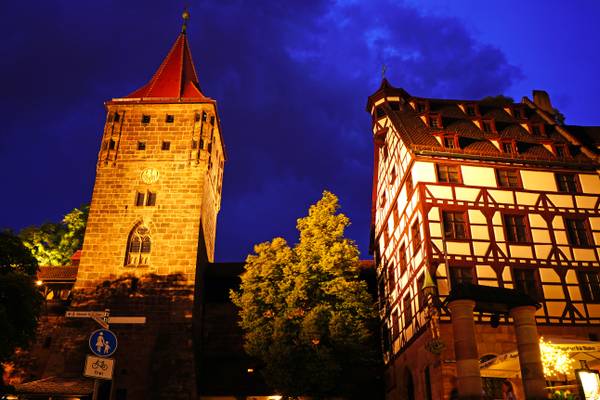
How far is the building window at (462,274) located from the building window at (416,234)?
6.49 feet

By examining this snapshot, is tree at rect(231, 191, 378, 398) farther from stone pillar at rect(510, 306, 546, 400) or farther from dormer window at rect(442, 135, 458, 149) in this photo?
stone pillar at rect(510, 306, 546, 400)

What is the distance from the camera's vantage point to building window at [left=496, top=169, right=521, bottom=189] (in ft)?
83.2

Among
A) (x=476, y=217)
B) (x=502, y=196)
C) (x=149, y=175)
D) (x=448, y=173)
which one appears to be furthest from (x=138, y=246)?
(x=502, y=196)

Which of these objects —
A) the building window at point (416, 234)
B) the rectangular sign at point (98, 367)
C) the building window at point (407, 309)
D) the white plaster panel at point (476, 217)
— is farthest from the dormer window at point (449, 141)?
the rectangular sign at point (98, 367)

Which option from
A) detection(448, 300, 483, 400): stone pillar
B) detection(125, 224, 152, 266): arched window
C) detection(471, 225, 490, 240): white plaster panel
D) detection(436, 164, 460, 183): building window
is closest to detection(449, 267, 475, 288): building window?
detection(471, 225, 490, 240): white plaster panel

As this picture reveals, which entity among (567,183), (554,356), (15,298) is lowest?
(554,356)

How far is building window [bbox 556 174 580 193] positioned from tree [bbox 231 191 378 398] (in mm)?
10532

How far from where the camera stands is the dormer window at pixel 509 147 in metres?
26.3

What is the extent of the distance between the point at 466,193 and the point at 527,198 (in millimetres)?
3127

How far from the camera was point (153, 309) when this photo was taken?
29.6 metres

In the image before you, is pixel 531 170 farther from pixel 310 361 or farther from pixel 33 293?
pixel 33 293

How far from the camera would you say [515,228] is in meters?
24.3

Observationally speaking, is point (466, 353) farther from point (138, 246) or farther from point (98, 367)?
point (138, 246)

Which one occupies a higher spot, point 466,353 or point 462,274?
point 462,274
